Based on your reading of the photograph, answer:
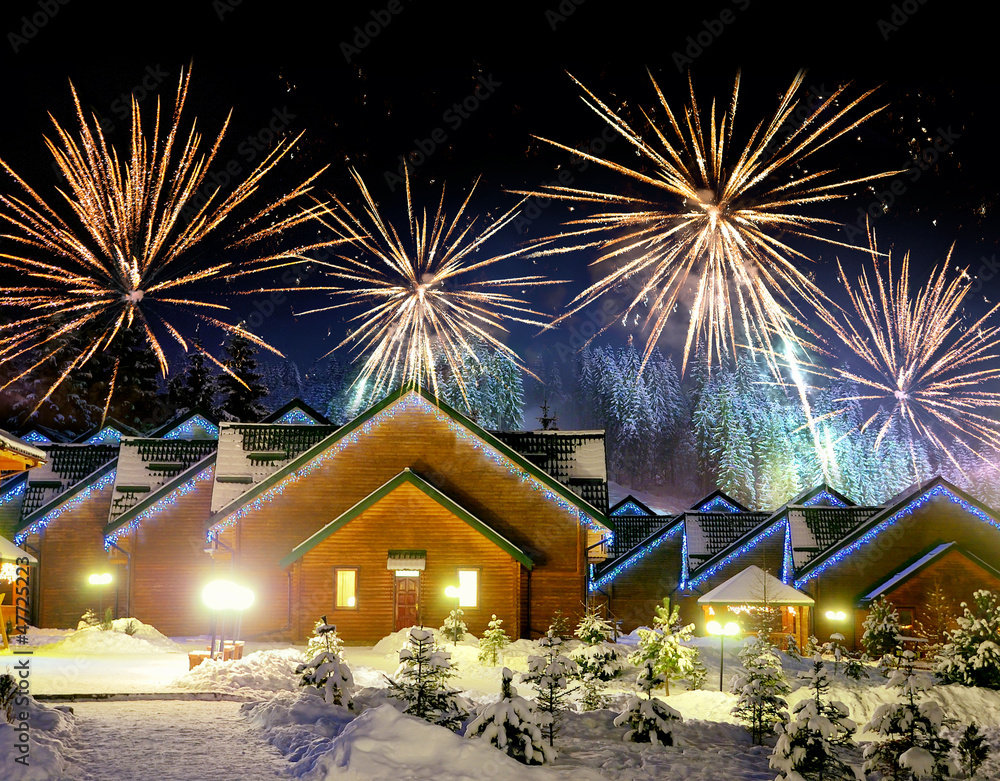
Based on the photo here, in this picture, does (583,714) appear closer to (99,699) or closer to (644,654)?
(644,654)

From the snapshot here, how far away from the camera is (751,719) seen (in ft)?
50.4

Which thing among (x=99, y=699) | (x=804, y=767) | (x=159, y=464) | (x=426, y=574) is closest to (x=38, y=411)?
(x=159, y=464)

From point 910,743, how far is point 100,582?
27.4 metres

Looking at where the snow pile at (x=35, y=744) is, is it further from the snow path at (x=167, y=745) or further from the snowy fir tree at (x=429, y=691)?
the snowy fir tree at (x=429, y=691)

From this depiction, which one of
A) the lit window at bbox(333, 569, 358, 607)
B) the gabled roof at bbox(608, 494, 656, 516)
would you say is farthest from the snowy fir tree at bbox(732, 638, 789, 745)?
the gabled roof at bbox(608, 494, 656, 516)

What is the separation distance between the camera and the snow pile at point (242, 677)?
53.8ft

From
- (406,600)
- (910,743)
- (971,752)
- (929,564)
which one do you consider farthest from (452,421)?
(929,564)

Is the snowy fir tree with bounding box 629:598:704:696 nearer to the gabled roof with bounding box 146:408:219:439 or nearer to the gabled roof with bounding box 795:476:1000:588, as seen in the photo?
the gabled roof with bounding box 795:476:1000:588

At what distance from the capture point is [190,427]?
125ft

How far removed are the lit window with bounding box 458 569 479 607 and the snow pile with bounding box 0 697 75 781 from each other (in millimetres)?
16378

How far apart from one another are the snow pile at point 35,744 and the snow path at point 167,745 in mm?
211

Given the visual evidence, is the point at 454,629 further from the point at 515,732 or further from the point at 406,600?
the point at 515,732

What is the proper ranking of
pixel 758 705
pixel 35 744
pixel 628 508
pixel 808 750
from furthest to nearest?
pixel 628 508 → pixel 758 705 → pixel 808 750 → pixel 35 744

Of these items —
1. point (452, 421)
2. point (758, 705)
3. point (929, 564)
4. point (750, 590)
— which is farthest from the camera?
point (929, 564)
